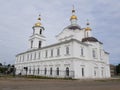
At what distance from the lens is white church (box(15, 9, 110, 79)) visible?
28078 mm

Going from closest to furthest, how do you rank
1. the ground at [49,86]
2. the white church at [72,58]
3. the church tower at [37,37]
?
1. the ground at [49,86]
2. the white church at [72,58]
3. the church tower at [37,37]

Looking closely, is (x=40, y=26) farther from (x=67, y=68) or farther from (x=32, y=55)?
(x=67, y=68)

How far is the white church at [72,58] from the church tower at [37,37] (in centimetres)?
380

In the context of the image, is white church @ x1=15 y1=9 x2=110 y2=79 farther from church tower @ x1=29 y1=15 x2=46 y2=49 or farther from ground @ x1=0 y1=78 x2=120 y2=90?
ground @ x1=0 y1=78 x2=120 y2=90

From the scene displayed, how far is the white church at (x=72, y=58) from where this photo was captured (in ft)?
92.1

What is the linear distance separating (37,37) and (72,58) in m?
21.5

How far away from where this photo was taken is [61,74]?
2917 cm

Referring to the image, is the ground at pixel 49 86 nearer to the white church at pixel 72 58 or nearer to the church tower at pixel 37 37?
the white church at pixel 72 58

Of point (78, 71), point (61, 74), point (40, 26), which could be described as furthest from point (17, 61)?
point (78, 71)

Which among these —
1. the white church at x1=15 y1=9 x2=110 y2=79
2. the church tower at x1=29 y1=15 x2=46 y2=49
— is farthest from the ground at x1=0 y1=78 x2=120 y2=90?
the church tower at x1=29 y1=15 x2=46 y2=49

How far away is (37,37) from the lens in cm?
4578

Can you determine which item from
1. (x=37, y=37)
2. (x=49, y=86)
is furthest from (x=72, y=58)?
(x=37, y=37)

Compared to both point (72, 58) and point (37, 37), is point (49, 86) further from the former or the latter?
point (37, 37)

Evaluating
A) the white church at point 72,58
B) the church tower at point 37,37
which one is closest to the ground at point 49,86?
the white church at point 72,58
